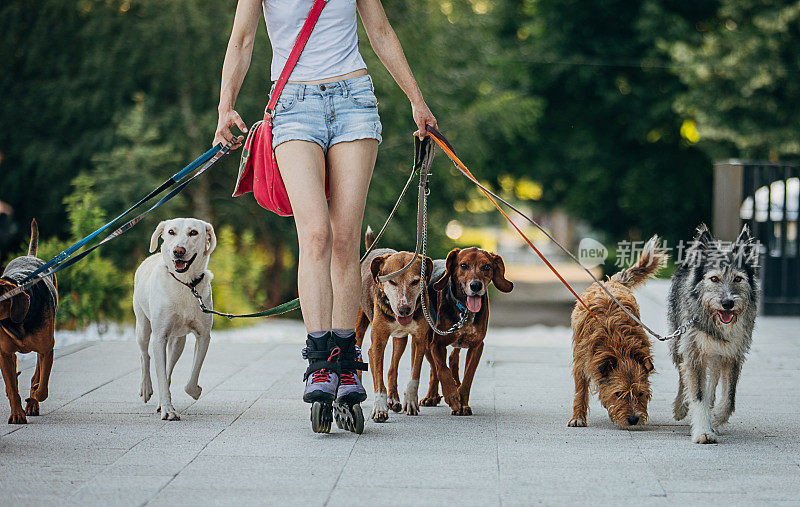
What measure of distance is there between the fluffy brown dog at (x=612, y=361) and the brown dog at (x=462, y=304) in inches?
19.3

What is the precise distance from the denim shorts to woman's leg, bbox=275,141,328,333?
82mm

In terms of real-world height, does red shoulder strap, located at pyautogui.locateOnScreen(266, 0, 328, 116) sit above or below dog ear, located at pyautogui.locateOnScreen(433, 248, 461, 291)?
above

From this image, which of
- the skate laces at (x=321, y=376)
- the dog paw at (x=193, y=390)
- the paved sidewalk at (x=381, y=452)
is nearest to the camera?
the paved sidewalk at (x=381, y=452)

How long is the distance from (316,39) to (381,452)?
81.1 inches

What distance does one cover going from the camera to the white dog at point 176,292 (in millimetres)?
4977

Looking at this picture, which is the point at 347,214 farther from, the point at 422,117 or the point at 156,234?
the point at 156,234

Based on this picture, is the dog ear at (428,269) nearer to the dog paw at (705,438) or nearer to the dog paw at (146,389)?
the dog paw at (705,438)

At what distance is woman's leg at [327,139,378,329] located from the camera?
4.70m

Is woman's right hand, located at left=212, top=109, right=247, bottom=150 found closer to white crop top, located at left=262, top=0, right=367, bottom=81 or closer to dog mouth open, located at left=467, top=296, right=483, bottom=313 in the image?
white crop top, located at left=262, top=0, right=367, bottom=81

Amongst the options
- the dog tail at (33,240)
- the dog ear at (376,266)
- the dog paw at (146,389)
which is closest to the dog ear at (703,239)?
the dog ear at (376,266)

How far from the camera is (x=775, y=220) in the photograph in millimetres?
12055

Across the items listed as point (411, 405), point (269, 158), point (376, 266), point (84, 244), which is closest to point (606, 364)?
point (411, 405)

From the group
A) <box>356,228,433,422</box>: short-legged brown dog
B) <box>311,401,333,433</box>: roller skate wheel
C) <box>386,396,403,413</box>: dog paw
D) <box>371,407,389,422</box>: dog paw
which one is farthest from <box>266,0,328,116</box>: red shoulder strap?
<box>386,396,403,413</box>: dog paw

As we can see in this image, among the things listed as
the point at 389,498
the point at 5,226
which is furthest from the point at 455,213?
the point at 389,498
